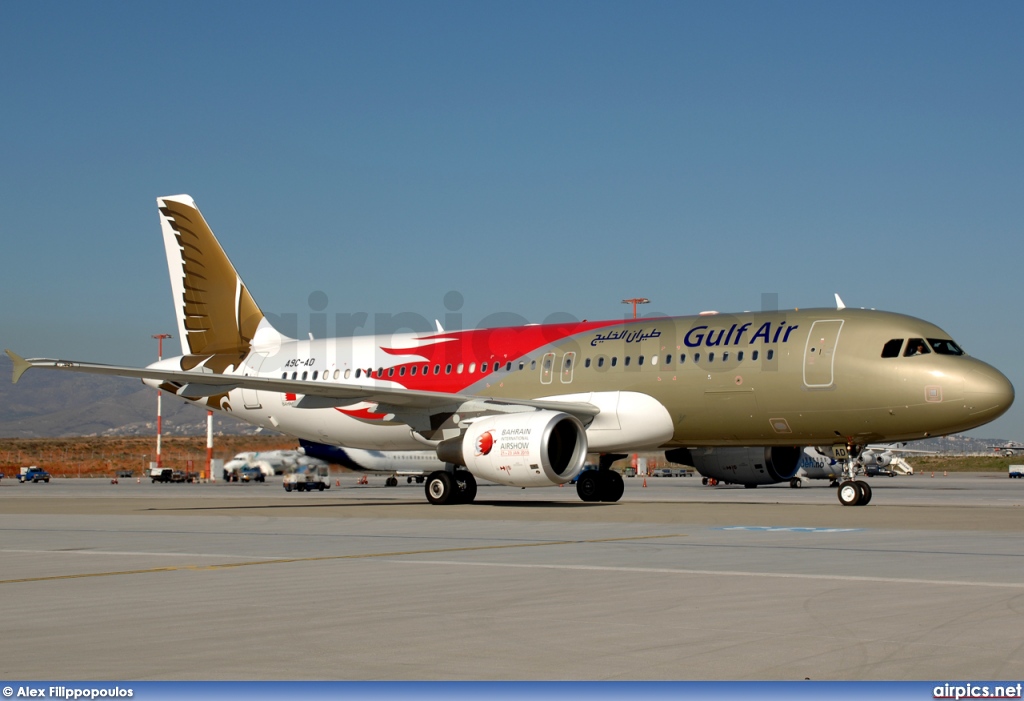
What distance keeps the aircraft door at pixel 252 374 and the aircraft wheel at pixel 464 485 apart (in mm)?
8811

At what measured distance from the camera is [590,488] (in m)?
29.7

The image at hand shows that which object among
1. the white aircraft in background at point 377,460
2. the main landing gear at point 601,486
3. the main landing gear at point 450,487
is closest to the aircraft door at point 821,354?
the main landing gear at point 601,486

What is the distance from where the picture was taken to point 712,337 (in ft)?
87.5

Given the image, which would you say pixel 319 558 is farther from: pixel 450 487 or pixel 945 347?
pixel 945 347

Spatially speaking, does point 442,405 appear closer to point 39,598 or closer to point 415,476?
point 39,598

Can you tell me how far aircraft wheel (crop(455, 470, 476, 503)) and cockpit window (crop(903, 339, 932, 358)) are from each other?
10.7m

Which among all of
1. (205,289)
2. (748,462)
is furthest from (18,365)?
(748,462)

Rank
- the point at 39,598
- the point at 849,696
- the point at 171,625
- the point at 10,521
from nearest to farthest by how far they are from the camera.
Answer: the point at 849,696 → the point at 171,625 → the point at 39,598 → the point at 10,521

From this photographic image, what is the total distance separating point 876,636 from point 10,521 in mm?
19053

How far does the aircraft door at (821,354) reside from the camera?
24689mm

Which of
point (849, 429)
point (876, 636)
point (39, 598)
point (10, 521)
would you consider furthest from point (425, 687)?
point (849, 429)

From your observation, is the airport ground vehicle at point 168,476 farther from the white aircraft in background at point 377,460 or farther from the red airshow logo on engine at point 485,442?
the red airshow logo on engine at point 485,442

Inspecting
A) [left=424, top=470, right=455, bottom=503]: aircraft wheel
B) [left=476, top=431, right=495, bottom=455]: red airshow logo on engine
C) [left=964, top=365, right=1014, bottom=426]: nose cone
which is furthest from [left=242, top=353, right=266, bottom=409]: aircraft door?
[left=964, top=365, right=1014, bottom=426]: nose cone

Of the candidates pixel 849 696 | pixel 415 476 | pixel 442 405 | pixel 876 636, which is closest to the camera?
pixel 849 696
